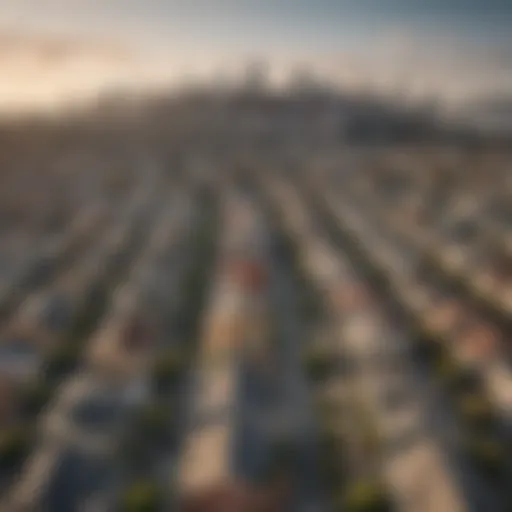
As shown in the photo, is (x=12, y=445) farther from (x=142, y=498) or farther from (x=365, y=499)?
(x=365, y=499)

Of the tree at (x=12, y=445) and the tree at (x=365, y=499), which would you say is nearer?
the tree at (x=365, y=499)

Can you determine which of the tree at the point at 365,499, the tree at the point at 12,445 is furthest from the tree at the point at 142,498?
the tree at the point at 365,499

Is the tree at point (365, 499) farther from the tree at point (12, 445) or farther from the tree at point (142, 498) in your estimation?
the tree at point (12, 445)

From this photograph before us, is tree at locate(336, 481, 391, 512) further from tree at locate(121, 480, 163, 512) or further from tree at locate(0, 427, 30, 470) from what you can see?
tree at locate(0, 427, 30, 470)

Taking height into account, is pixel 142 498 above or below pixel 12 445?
below

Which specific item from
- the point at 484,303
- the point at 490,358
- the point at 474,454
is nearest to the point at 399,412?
the point at 474,454

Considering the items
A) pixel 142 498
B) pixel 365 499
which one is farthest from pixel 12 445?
pixel 365 499

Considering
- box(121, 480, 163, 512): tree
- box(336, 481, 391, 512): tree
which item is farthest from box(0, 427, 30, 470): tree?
box(336, 481, 391, 512): tree

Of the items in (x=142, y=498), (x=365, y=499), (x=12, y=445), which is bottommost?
(x=365, y=499)

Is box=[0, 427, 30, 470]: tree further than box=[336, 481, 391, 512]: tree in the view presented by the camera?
Yes

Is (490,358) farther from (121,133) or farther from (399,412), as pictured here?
(121,133)

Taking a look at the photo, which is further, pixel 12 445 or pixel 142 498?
pixel 12 445
